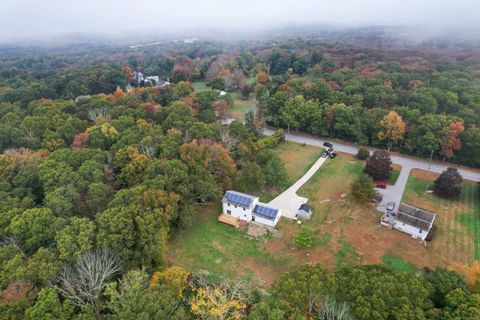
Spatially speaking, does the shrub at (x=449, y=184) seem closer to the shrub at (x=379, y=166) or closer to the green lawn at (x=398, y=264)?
the shrub at (x=379, y=166)

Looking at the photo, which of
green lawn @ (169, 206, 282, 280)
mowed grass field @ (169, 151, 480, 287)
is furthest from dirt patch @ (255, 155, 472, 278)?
green lawn @ (169, 206, 282, 280)

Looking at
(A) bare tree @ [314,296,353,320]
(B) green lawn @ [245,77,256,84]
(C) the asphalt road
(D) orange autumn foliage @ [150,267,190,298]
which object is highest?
(A) bare tree @ [314,296,353,320]

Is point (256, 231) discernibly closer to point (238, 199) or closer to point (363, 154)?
point (238, 199)

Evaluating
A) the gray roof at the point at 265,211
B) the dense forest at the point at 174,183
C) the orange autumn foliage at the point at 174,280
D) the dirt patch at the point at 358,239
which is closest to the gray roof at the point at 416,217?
the dirt patch at the point at 358,239

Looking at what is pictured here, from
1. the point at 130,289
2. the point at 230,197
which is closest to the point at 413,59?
the point at 230,197

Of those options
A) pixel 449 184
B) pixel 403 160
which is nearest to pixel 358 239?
pixel 449 184

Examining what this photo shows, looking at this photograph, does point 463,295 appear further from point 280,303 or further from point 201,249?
point 201,249

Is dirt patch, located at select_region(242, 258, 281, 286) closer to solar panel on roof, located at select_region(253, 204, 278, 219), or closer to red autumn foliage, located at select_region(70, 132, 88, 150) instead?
solar panel on roof, located at select_region(253, 204, 278, 219)
